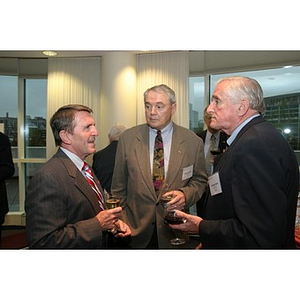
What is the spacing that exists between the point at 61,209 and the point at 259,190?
0.77 meters

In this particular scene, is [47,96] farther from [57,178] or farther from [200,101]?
[57,178]

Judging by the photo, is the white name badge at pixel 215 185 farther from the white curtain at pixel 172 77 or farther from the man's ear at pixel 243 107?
the white curtain at pixel 172 77

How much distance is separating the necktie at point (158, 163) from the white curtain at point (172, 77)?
238 centimetres

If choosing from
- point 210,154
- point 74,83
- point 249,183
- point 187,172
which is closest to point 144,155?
point 187,172

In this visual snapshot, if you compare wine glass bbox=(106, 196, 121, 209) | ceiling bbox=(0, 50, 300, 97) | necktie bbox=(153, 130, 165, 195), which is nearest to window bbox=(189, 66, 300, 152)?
ceiling bbox=(0, 50, 300, 97)

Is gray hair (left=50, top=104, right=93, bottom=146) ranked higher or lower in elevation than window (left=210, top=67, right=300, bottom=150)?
lower

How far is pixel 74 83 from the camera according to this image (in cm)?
399

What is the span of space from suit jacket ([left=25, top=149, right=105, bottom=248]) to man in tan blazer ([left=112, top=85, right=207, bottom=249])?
1.93 ft

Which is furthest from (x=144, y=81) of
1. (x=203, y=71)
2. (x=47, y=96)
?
(x=47, y=96)

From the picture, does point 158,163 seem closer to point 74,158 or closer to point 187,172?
point 187,172

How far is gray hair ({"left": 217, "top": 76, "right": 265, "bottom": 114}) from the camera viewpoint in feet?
4.10

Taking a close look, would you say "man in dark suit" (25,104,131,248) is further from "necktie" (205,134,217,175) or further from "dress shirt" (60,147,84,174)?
"necktie" (205,134,217,175)

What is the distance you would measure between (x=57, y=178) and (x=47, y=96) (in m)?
2.99

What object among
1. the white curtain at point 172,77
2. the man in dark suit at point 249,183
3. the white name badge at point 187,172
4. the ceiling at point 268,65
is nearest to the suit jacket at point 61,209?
the man in dark suit at point 249,183
